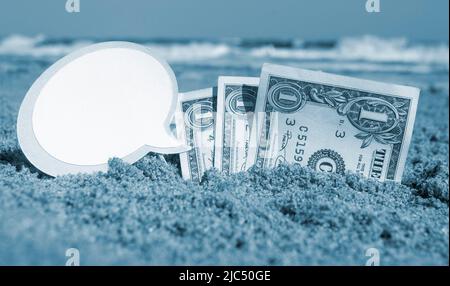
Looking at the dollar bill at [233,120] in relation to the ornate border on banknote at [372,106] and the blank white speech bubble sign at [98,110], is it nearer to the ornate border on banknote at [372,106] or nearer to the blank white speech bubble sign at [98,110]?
the ornate border on banknote at [372,106]

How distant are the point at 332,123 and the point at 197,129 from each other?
0.76 metres

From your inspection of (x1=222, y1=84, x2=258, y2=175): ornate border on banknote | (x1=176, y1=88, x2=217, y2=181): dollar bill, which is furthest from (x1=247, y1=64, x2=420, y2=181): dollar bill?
(x1=176, y1=88, x2=217, y2=181): dollar bill

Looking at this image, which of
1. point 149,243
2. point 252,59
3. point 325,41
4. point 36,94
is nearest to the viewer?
point 149,243

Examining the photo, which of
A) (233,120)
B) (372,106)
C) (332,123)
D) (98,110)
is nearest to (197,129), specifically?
(233,120)

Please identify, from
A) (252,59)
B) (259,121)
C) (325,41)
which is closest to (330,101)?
(259,121)

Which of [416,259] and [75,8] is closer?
[416,259]

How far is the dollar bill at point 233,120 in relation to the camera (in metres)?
2.55

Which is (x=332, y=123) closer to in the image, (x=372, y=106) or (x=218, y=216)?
(x=372, y=106)

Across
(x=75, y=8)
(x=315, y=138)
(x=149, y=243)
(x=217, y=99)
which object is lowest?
(x=149, y=243)

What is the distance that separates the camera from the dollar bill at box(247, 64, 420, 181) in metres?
2.51

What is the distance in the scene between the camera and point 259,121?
2566mm

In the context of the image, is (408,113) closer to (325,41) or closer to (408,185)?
(408,185)

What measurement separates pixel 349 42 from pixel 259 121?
34.8ft

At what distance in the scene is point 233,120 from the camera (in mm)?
2625
